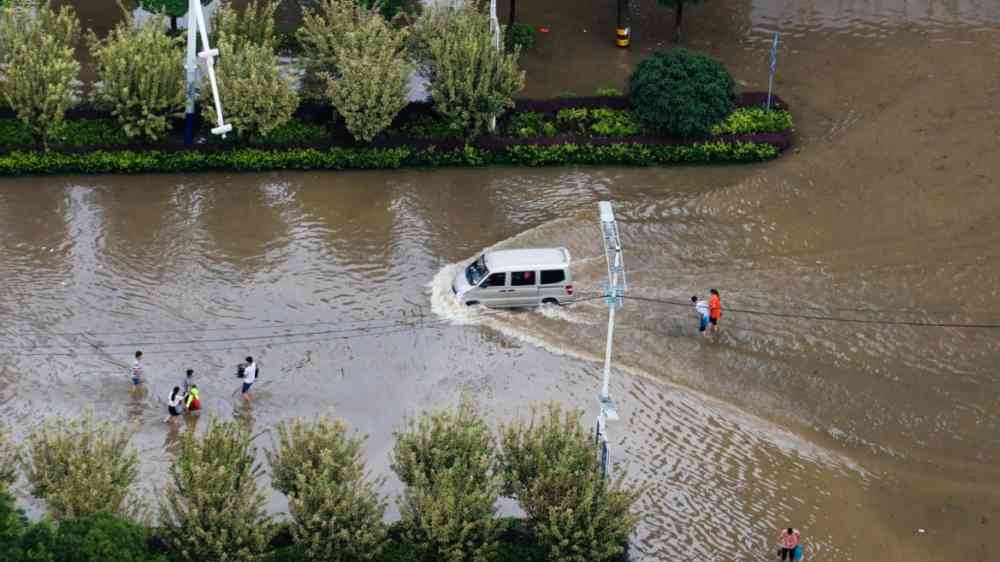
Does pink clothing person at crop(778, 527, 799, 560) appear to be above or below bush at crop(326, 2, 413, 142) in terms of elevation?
below

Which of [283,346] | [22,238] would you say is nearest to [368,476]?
[283,346]

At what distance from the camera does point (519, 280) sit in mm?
36469

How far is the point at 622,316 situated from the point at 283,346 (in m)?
8.62

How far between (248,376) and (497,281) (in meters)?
6.91

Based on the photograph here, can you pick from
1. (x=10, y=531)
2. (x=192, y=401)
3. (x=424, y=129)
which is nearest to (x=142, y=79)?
(x=424, y=129)

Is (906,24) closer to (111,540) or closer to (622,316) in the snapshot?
(622,316)

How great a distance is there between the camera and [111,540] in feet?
85.1

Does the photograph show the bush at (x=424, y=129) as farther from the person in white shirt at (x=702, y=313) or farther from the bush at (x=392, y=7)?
the person in white shirt at (x=702, y=313)

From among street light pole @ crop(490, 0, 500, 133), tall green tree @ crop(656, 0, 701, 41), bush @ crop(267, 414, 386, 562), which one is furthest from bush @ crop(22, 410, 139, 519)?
tall green tree @ crop(656, 0, 701, 41)

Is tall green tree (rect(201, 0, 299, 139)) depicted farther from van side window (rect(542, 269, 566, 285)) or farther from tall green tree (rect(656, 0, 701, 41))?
tall green tree (rect(656, 0, 701, 41))

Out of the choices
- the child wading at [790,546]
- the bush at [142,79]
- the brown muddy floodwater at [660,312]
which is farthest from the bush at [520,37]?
the child wading at [790,546]

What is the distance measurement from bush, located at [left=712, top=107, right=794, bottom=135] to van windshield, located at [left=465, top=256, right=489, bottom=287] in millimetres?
10663

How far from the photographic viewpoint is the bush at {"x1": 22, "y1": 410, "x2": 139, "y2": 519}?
1061 inches

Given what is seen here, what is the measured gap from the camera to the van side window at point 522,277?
36375mm
